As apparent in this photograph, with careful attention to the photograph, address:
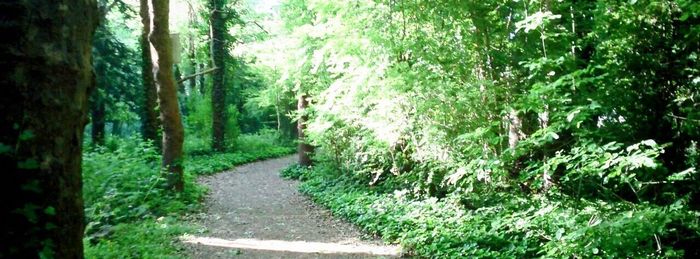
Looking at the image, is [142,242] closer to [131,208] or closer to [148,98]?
[131,208]

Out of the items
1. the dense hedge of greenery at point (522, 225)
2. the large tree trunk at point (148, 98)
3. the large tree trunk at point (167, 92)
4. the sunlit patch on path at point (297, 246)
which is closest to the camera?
the dense hedge of greenery at point (522, 225)

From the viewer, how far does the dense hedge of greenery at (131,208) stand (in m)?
5.97

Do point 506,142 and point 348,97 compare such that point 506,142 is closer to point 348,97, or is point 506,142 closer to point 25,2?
point 348,97

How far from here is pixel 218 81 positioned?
2234 centimetres

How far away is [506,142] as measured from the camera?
812 cm

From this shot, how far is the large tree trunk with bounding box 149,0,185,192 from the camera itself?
9.73 metres

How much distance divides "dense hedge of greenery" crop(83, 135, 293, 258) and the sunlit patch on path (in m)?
0.49

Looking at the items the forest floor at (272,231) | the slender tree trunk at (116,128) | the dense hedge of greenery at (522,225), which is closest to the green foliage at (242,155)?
the forest floor at (272,231)

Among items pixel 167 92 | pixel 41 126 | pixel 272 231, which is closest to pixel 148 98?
pixel 167 92

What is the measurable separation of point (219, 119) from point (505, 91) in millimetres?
17423

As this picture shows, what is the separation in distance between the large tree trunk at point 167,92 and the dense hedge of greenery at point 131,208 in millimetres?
370

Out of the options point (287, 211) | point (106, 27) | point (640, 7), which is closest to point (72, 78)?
point (640, 7)

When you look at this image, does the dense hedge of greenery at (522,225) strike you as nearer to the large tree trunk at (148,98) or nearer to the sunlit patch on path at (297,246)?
the sunlit patch on path at (297,246)

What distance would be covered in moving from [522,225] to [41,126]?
17.4ft
